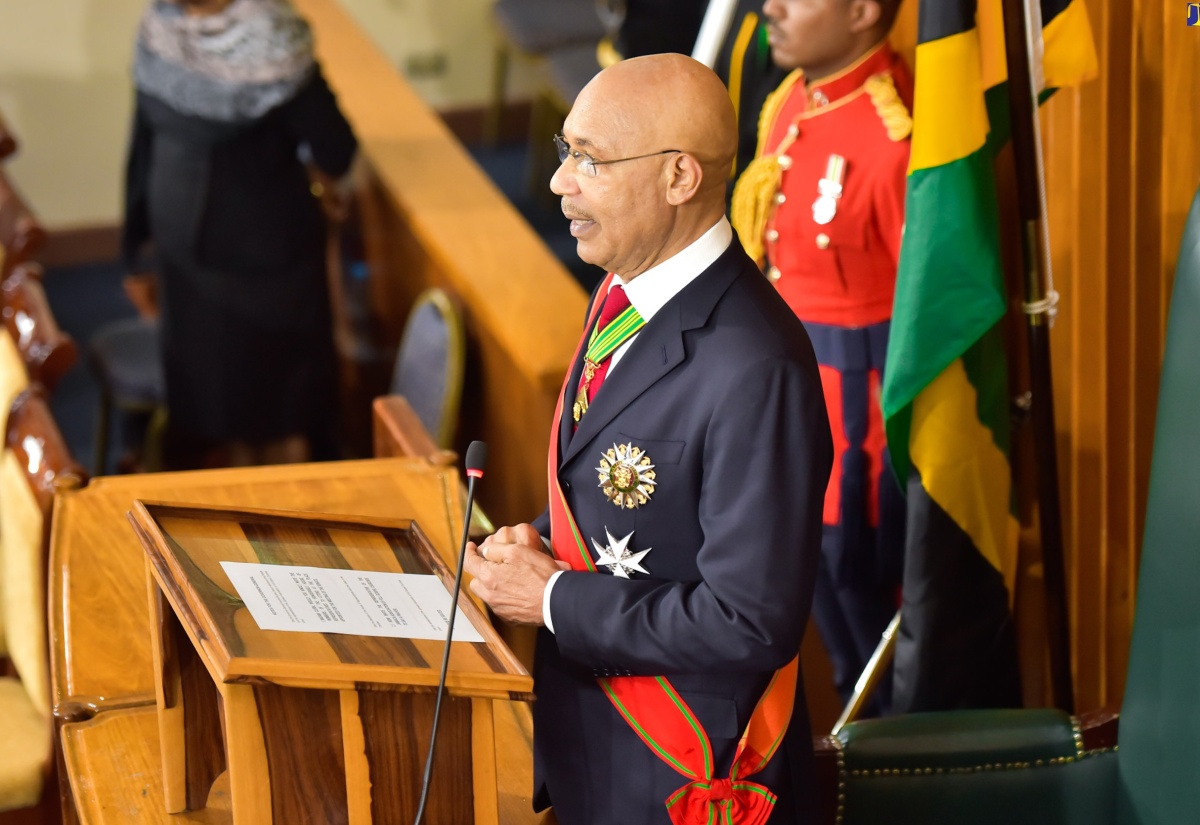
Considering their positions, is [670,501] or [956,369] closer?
[670,501]

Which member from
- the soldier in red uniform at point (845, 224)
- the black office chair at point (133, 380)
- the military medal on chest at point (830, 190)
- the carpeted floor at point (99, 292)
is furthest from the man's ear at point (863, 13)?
the carpeted floor at point (99, 292)

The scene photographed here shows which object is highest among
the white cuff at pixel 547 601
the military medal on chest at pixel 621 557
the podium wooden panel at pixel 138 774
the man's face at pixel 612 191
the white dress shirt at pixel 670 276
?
the man's face at pixel 612 191

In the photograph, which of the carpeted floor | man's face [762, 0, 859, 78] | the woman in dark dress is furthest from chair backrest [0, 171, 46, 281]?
man's face [762, 0, 859, 78]

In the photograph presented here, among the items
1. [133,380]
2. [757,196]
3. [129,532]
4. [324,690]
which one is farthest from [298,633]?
[133,380]

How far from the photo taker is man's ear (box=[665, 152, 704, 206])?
147cm

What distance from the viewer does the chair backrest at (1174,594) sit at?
1.76 m

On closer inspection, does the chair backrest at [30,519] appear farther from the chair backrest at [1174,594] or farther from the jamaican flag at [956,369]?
the chair backrest at [1174,594]

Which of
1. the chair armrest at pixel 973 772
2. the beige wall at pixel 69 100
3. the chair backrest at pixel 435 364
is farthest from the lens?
the beige wall at pixel 69 100

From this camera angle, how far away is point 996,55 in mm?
2092

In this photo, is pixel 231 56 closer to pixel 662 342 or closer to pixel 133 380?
pixel 133 380

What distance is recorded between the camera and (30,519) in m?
2.43

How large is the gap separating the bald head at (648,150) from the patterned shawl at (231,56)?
2.20 metres

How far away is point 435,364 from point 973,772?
1889 mm

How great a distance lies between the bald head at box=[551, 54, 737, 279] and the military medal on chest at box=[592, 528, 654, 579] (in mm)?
292
